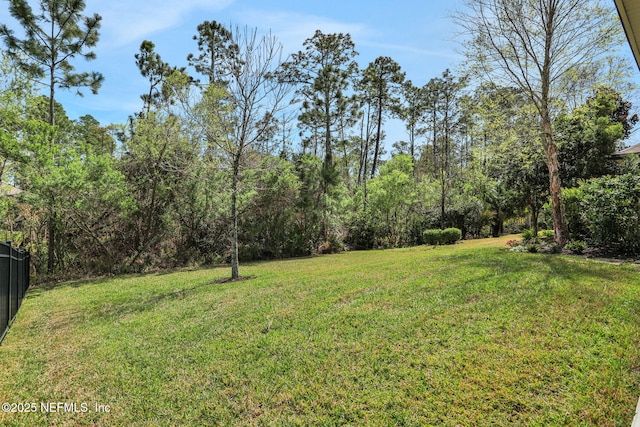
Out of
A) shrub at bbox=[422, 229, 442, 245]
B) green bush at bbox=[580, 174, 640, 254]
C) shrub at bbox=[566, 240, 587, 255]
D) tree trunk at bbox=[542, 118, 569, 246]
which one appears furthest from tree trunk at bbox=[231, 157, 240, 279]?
shrub at bbox=[422, 229, 442, 245]

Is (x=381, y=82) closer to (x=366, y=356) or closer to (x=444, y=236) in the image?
(x=444, y=236)

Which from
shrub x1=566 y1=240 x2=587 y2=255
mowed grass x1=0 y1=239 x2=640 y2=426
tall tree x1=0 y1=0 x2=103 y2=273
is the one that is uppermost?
tall tree x1=0 y1=0 x2=103 y2=273

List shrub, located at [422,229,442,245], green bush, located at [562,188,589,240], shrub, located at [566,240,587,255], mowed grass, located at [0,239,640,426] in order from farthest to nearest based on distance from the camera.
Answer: shrub, located at [422,229,442,245], green bush, located at [562,188,589,240], shrub, located at [566,240,587,255], mowed grass, located at [0,239,640,426]

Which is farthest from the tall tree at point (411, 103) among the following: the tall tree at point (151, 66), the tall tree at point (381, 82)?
the tall tree at point (151, 66)

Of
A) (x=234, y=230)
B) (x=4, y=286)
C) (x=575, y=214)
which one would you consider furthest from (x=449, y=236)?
(x=4, y=286)

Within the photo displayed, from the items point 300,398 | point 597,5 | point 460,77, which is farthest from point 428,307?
point 597,5

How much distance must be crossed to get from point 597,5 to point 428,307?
9.03 meters

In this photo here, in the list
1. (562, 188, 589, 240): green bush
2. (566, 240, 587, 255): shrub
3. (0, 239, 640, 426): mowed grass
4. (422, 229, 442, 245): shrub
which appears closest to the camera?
(0, 239, 640, 426): mowed grass

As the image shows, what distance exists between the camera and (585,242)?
313 inches

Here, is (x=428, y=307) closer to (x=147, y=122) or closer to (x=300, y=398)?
(x=300, y=398)

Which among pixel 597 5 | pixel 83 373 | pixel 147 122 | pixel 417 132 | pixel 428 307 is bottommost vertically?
pixel 83 373

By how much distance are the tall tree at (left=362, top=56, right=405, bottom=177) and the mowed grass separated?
2161 cm

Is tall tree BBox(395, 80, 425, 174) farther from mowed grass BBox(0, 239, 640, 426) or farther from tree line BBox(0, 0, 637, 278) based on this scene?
mowed grass BBox(0, 239, 640, 426)

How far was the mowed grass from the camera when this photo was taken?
2615 millimetres
